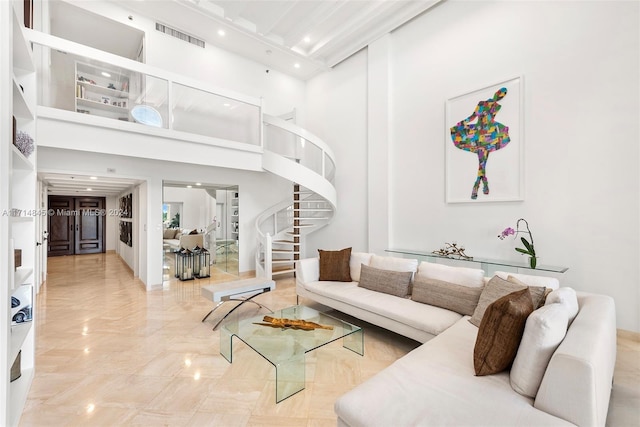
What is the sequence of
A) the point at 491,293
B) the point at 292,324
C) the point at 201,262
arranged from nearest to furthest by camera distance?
the point at 491,293, the point at 292,324, the point at 201,262

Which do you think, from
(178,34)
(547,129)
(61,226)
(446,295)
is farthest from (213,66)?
(61,226)

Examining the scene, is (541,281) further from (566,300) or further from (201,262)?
(201,262)

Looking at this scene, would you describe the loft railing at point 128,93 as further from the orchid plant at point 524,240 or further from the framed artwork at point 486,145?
the orchid plant at point 524,240

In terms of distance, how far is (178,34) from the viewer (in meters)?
5.62

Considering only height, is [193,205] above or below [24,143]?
below

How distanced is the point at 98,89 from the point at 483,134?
5123 mm

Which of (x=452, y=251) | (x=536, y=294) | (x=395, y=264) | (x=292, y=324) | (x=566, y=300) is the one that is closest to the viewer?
(x=566, y=300)

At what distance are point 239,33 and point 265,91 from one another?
134 centimetres

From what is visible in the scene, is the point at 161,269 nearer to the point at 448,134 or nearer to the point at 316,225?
the point at 316,225

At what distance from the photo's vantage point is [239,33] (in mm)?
5566

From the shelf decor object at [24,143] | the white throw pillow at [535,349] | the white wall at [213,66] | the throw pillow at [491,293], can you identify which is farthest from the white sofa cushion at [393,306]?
the white wall at [213,66]

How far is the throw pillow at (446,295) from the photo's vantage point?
2630 mm

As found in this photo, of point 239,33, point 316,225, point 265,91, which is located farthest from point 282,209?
point 239,33

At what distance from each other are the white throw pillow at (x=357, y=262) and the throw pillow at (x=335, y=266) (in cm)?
6
